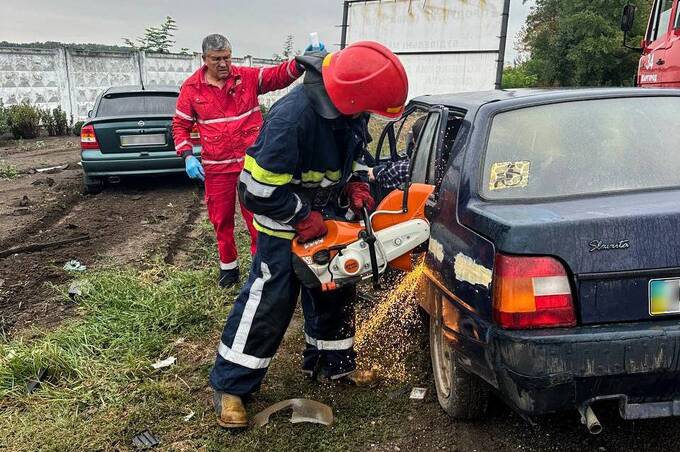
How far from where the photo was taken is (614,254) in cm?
192

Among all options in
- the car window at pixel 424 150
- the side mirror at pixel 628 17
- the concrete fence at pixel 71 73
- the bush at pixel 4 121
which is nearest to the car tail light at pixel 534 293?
the car window at pixel 424 150

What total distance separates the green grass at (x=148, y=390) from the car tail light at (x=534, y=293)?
108cm

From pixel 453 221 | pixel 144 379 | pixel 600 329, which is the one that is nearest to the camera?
pixel 600 329

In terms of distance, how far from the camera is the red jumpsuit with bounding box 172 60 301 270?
455 cm

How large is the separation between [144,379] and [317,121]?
1782 mm

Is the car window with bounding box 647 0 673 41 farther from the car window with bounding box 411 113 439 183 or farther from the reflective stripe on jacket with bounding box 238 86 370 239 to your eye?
the reflective stripe on jacket with bounding box 238 86 370 239

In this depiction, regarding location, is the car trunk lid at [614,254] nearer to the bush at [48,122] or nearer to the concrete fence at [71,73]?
the concrete fence at [71,73]

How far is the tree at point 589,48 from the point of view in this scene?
16.6 meters

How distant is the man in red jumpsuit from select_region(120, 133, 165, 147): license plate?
10.7 feet

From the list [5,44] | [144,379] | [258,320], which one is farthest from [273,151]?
[5,44]

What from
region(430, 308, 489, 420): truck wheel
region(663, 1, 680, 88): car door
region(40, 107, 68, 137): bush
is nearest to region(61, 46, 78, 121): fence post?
region(40, 107, 68, 137): bush

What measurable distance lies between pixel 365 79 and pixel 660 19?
704 centimetres

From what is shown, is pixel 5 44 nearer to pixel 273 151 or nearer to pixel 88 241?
pixel 88 241

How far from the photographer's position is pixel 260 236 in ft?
9.48
